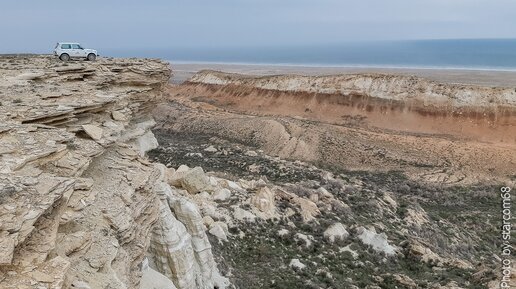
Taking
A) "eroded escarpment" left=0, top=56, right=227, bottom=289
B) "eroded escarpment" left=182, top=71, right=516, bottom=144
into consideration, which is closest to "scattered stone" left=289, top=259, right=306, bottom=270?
"eroded escarpment" left=0, top=56, right=227, bottom=289

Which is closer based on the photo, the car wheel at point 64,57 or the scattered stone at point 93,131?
the scattered stone at point 93,131

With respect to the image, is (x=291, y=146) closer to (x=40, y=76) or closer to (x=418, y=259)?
(x=418, y=259)

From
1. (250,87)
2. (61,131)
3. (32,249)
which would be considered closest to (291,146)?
(250,87)

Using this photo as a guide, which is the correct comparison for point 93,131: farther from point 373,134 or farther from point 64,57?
point 373,134

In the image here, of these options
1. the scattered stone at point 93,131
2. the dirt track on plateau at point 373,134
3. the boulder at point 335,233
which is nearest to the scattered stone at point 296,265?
the boulder at point 335,233

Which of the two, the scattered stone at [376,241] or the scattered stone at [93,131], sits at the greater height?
the scattered stone at [93,131]

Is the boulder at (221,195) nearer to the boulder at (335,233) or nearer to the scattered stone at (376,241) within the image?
the boulder at (335,233)

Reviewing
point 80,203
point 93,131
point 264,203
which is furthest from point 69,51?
point 80,203
